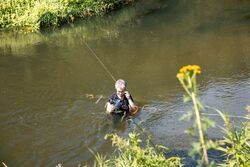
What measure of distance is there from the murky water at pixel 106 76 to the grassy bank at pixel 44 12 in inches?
32.0

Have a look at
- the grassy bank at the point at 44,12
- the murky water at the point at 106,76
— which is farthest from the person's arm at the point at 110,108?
the grassy bank at the point at 44,12

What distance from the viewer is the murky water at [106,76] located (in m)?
8.55

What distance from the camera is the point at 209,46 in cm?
1448

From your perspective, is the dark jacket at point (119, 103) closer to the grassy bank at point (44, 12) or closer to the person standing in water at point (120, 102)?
the person standing in water at point (120, 102)

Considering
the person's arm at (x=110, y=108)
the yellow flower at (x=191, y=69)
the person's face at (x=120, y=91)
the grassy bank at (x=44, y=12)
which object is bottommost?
the person's arm at (x=110, y=108)

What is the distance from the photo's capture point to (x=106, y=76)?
1214 centimetres

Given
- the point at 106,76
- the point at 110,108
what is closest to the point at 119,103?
the point at 110,108

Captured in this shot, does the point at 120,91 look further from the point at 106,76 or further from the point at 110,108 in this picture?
the point at 106,76

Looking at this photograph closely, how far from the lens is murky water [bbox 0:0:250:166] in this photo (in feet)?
28.0

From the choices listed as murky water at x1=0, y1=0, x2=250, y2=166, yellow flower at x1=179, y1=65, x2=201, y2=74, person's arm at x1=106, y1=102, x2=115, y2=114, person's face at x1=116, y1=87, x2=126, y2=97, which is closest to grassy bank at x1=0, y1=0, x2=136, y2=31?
murky water at x1=0, y1=0, x2=250, y2=166

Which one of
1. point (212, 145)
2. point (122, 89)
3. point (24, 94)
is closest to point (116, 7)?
point (24, 94)

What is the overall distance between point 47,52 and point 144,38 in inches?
151

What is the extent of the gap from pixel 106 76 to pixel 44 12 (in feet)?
27.9

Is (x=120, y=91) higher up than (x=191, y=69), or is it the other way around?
(x=191, y=69)
